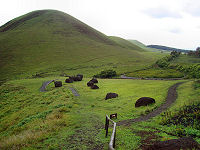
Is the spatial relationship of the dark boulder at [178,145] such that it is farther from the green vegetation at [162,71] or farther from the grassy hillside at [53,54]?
the grassy hillside at [53,54]

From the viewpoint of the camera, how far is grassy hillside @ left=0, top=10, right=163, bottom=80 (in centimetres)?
10612

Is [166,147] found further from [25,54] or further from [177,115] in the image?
[25,54]

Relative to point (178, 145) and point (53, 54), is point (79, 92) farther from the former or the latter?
point (53, 54)

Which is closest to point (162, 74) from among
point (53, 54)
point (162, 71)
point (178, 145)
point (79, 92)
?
point (162, 71)

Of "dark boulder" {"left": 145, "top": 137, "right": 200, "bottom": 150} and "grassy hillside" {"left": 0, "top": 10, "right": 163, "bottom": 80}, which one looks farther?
"grassy hillside" {"left": 0, "top": 10, "right": 163, "bottom": 80}

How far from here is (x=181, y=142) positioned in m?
8.96

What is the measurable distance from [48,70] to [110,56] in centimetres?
6800

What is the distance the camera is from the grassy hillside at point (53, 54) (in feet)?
348

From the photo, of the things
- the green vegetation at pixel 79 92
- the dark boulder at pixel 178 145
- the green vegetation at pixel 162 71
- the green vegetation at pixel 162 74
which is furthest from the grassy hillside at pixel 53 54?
the dark boulder at pixel 178 145

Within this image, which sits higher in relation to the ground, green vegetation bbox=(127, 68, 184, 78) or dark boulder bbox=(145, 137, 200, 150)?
dark boulder bbox=(145, 137, 200, 150)

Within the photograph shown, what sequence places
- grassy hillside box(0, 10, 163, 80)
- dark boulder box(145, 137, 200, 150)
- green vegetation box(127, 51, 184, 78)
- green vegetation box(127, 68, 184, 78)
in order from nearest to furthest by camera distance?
dark boulder box(145, 137, 200, 150), green vegetation box(127, 68, 184, 78), green vegetation box(127, 51, 184, 78), grassy hillside box(0, 10, 163, 80)

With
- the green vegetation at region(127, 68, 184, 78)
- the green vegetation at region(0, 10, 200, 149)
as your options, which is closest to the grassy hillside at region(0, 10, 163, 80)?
the green vegetation at region(0, 10, 200, 149)

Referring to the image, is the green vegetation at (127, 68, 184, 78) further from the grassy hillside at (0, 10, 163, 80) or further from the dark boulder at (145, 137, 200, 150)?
the dark boulder at (145, 137, 200, 150)

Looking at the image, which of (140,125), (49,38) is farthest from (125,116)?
(49,38)
